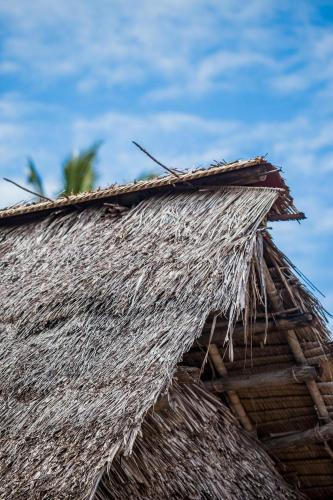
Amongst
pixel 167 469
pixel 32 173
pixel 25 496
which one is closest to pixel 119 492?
pixel 167 469

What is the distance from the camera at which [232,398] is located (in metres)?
7.25

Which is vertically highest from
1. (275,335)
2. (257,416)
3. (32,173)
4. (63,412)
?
(32,173)

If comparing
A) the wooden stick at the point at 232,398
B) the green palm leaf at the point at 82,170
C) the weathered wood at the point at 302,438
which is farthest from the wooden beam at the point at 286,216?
the green palm leaf at the point at 82,170

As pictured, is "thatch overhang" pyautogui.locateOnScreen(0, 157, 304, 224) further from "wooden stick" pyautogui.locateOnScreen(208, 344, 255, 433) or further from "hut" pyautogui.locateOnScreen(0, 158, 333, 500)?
"wooden stick" pyautogui.locateOnScreen(208, 344, 255, 433)

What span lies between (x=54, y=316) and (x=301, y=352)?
201 centimetres

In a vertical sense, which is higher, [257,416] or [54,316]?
[54,316]

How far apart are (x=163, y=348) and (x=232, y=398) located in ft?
6.88

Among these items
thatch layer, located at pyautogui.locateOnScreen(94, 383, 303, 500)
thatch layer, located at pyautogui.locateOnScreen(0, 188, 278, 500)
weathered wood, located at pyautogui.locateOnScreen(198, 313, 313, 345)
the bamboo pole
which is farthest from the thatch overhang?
thatch layer, located at pyautogui.locateOnScreen(94, 383, 303, 500)

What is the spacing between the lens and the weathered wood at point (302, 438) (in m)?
7.00

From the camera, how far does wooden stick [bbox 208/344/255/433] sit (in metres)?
7.15

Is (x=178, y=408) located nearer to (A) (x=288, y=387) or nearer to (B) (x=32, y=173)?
(A) (x=288, y=387)

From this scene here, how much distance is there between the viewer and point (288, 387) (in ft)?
23.3

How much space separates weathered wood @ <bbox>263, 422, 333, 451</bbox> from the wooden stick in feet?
0.66

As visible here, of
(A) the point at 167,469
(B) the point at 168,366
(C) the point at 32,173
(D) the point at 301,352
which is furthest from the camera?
(C) the point at 32,173
